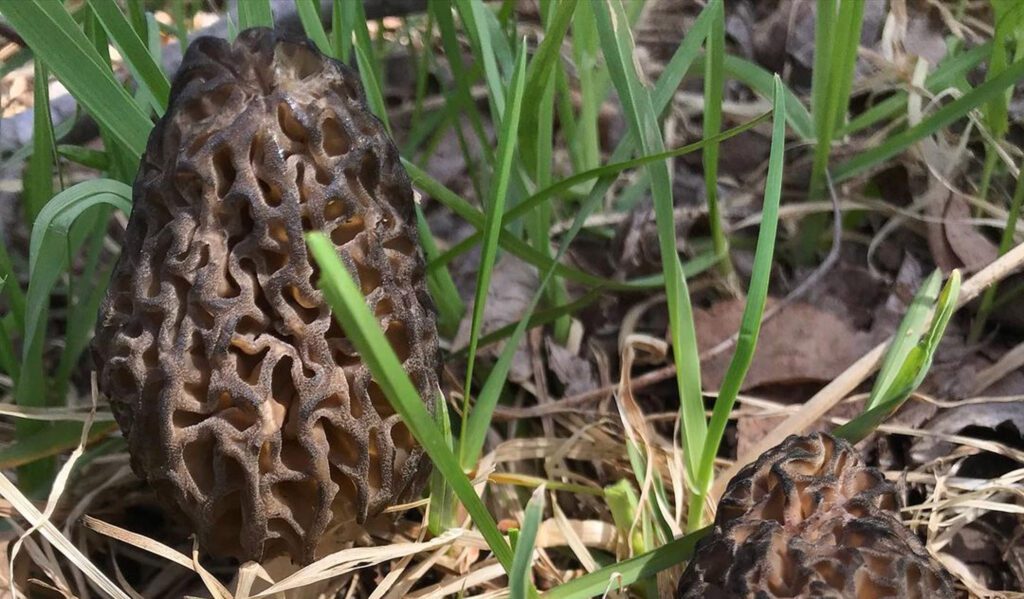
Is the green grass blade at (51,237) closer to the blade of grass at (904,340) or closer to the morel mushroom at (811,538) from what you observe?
the morel mushroom at (811,538)

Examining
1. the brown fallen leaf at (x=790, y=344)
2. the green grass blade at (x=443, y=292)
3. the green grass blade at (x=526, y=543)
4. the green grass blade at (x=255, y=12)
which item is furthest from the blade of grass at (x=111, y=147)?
the brown fallen leaf at (x=790, y=344)

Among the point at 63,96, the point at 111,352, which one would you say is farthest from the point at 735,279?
the point at 63,96

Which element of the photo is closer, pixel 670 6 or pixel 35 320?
pixel 35 320

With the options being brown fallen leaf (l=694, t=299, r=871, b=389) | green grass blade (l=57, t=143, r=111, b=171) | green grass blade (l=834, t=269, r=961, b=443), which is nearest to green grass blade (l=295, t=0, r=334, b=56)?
green grass blade (l=57, t=143, r=111, b=171)

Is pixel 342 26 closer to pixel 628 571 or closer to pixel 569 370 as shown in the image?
pixel 569 370

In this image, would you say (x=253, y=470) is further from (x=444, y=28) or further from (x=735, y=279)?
(x=735, y=279)

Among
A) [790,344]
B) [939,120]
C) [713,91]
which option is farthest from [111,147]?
[939,120]
